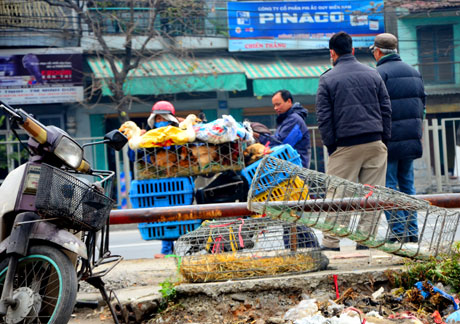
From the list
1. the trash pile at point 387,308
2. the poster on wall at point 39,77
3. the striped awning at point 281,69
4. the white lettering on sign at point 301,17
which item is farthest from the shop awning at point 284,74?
the trash pile at point 387,308

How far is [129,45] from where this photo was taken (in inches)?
697

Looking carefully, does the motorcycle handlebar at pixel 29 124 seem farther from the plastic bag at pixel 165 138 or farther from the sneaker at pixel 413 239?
the sneaker at pixel 413 239

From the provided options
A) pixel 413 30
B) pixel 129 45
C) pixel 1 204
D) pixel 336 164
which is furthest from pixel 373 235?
pixel 413 30

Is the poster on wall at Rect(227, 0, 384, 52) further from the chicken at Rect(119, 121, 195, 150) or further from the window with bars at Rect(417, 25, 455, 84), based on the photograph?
the chicken at Rect(119, 121, 195, 150)

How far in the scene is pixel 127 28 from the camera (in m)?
18.4

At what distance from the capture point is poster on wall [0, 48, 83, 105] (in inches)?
742

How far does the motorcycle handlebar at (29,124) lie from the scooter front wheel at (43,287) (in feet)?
2.09

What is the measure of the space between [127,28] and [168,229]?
13.3 metres

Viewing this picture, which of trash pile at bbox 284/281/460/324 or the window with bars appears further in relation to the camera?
the window with bars

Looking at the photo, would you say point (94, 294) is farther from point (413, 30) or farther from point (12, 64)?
point (413, 30)

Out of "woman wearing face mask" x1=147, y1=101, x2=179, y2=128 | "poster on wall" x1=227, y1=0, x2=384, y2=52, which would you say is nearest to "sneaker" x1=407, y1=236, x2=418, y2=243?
"woman wearing face mask" x1=147, y1=101, x2=179, y2=128

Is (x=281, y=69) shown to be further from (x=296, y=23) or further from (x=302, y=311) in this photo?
(x=302, y=311)

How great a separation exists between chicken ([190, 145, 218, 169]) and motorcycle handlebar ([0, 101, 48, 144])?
2556 mm

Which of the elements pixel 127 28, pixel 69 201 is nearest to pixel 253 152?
pixel 69 201
